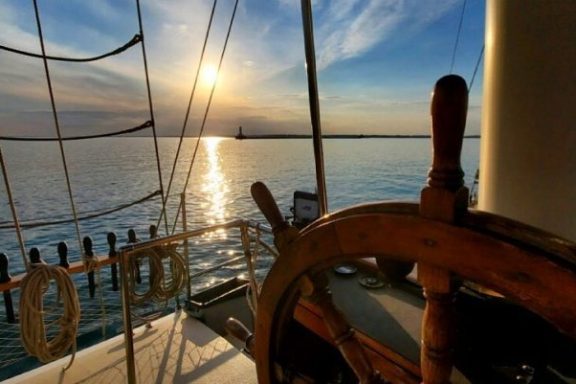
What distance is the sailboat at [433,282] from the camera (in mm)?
411

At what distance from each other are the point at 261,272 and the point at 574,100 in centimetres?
494

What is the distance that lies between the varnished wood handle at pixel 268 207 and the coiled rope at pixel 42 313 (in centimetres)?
149

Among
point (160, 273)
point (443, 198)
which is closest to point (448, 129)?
point (443, 198)

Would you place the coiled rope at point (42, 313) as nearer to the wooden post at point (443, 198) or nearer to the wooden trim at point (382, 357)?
the wooden trim at point (382, 357)

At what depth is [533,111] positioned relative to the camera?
1.36 m

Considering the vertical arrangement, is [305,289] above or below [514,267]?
below

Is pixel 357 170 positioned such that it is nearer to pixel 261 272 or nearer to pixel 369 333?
pixel 261 272

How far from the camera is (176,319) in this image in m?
2.30

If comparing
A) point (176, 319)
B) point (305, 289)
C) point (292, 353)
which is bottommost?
point (176, 319)

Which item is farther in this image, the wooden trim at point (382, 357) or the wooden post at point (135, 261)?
the wooden post at point (135, 261)

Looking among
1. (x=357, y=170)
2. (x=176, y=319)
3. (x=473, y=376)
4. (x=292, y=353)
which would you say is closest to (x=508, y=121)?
(x=473, y=376)

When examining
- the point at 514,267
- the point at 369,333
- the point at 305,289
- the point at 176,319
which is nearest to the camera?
the point at 514,267

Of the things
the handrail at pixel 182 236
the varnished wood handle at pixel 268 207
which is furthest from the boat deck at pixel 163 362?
the varnished wood handle at pixel 268 207

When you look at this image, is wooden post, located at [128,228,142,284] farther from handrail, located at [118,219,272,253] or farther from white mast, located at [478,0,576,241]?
white mast, located at [478,0,576,241]
